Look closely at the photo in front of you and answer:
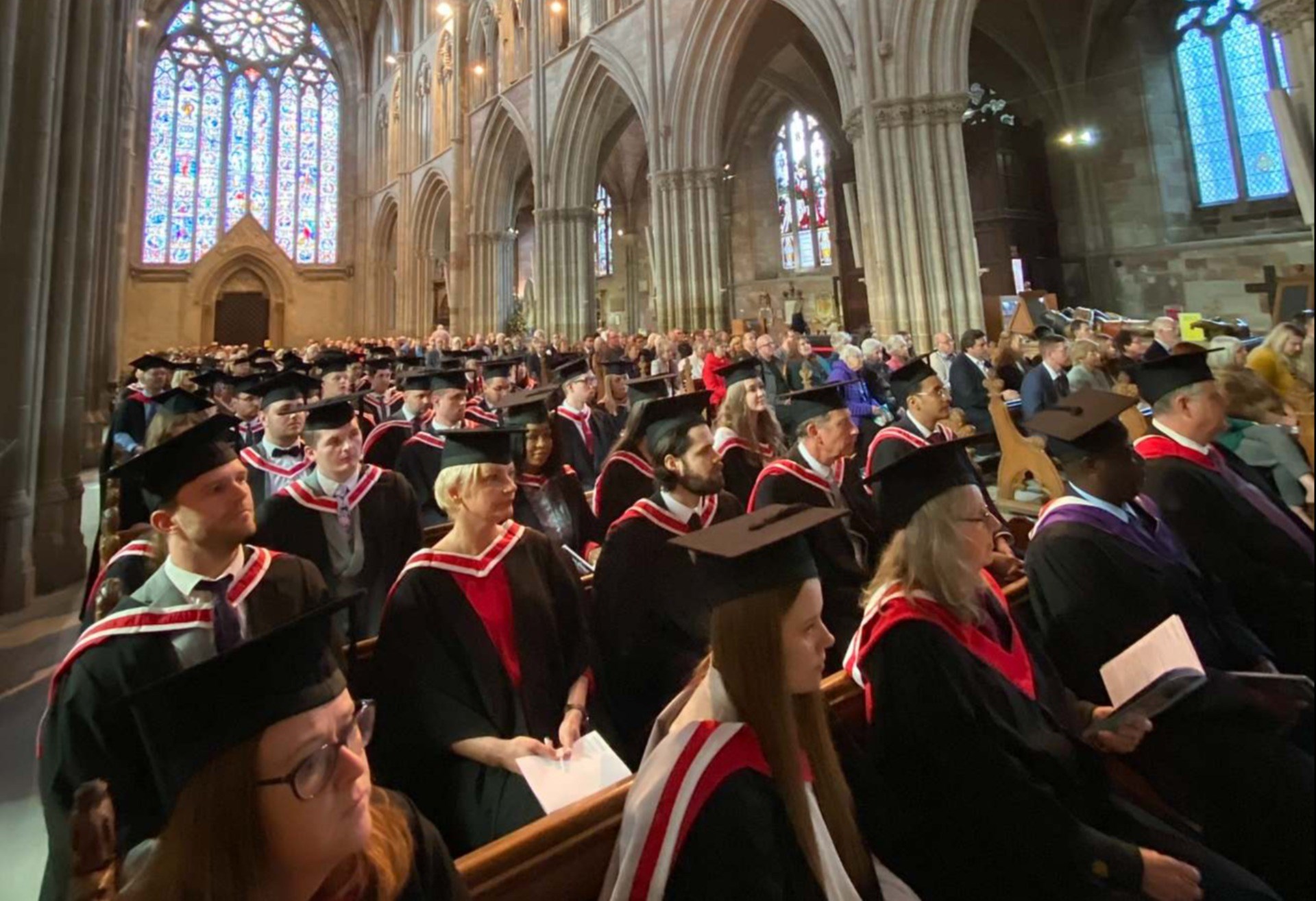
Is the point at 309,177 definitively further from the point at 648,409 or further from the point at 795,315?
the point at 648,409

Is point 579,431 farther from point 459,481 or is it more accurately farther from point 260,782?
point 260,782

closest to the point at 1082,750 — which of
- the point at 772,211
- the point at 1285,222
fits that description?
the point at 1285,222

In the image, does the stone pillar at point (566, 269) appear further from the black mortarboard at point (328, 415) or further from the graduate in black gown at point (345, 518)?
the graduate in black gown at point (345, 518)

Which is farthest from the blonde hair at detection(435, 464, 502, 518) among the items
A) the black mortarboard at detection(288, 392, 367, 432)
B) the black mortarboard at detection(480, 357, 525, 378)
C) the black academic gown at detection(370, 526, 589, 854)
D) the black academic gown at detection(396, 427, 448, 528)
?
the black mortarboard at detection(480, 357, 525, 378)

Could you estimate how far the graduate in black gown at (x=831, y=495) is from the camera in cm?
303

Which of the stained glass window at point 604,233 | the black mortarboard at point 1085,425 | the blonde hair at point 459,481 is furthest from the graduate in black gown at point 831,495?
the stained glass window at point 604,233

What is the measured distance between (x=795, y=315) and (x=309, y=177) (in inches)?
878

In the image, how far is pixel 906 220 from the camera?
38.4 ft

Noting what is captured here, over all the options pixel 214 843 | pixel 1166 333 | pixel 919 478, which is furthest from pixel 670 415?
pixel 1166 333

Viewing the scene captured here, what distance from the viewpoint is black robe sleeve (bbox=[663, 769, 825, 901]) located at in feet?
3.78

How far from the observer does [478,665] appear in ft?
7.20

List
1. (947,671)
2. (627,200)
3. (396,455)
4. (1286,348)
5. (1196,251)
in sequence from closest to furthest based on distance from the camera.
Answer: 1. (1286,348)
2. (947,671)
3. (396,455)
4. (1196,251)
5. (627,200)

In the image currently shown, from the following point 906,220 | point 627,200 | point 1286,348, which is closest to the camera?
point 1286,348

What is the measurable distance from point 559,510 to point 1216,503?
3077mm
